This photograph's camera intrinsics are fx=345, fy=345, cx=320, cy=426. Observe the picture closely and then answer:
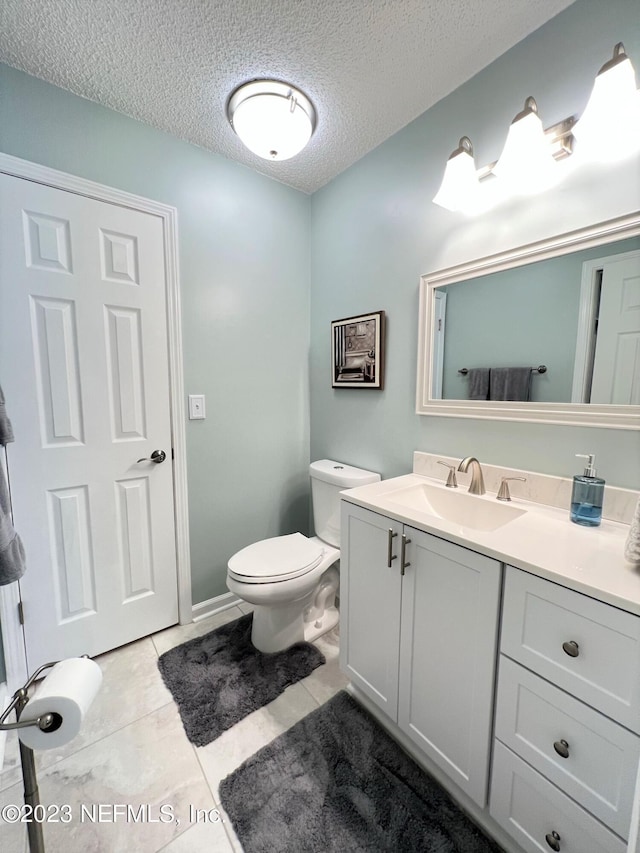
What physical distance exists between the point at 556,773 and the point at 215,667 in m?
1.28

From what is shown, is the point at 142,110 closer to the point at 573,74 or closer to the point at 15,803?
the point at 573,74

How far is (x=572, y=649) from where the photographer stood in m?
0.73

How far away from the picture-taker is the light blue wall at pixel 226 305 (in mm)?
1399

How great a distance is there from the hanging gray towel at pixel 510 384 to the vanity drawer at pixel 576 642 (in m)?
0.67

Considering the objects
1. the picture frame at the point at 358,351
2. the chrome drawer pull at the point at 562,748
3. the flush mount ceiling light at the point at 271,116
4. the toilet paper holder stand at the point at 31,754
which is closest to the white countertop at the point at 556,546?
the chrome drawer pull at the point at 562,748

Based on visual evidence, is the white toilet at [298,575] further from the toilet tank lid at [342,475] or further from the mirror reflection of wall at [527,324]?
the mirror reflection of wall at [527,324]

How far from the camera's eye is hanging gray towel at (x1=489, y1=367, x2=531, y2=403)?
122 centimetres

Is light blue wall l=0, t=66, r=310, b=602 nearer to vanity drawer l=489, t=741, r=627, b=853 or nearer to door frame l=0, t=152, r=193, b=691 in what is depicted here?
door frame l=0, t=152, r=193, b=691

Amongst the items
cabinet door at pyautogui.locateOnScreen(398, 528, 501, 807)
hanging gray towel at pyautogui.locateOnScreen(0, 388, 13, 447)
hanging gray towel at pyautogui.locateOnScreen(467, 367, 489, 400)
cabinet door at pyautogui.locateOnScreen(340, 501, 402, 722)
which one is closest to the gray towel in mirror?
hanging gray towel at pyautogui.locateOnScreen(0, 388, 13, 447)

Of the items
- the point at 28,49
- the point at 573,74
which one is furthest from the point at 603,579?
the point at 28,49

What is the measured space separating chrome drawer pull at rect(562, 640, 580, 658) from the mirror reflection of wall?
0.72 metres

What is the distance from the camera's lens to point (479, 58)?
3.96 feet

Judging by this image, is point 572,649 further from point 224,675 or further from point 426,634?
point 224,675

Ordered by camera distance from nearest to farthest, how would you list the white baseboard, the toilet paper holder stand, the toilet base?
1. the toilet paper holder stand
2. the toilet base
3. the white baseboard
